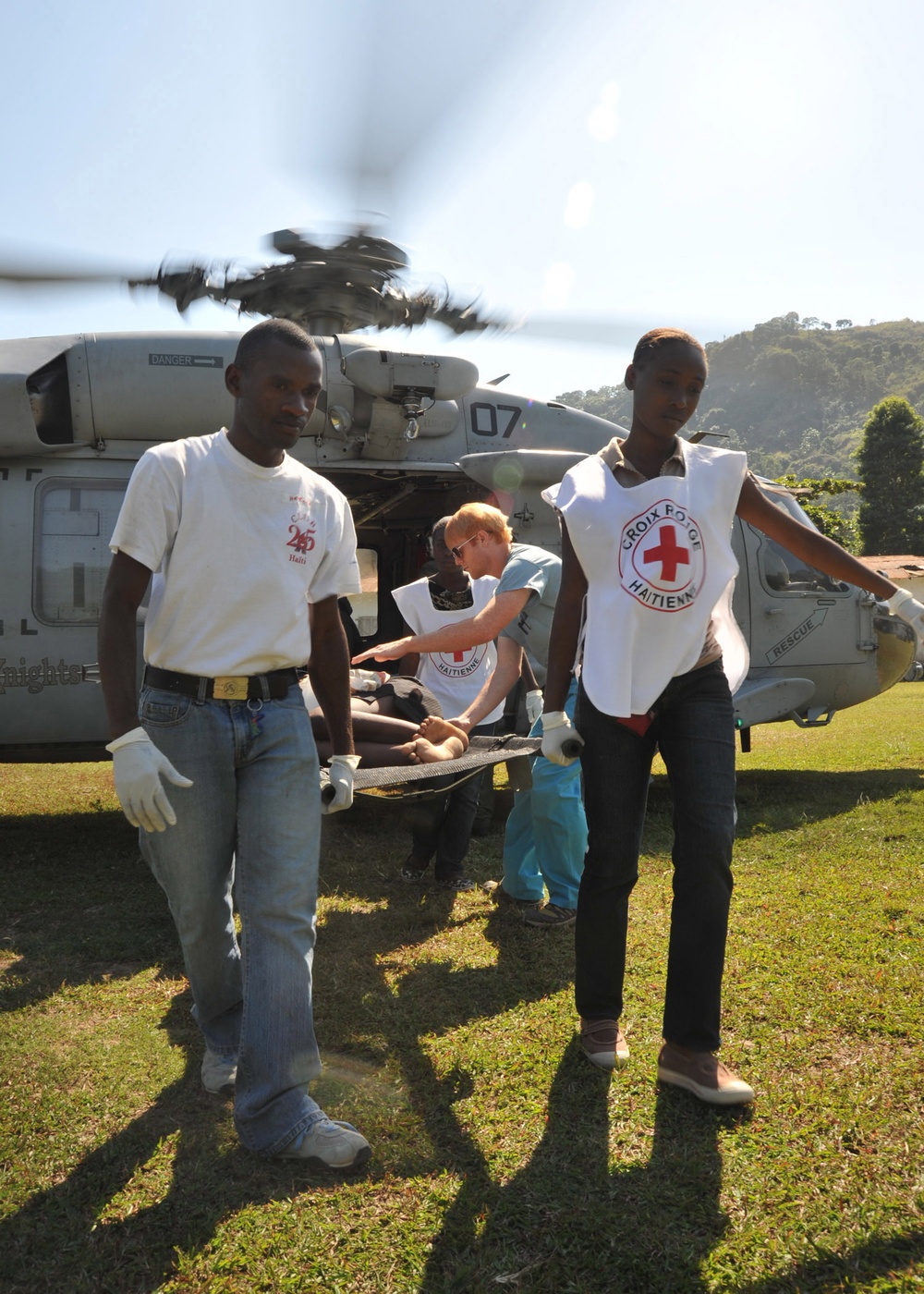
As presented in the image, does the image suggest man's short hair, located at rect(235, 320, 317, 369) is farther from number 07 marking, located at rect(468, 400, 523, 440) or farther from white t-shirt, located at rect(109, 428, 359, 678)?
number 07 marking, located at rect(468, 400, 523, 440)

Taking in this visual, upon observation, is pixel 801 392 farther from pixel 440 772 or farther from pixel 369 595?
pixel 440 772

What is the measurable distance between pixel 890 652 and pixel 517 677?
497 cm

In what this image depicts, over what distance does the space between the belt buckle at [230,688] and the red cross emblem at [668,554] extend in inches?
43.3

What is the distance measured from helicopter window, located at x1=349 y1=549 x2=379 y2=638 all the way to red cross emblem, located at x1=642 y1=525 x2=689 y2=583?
6437mm

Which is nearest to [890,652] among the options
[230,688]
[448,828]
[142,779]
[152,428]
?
[448,828]

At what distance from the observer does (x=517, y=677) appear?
429 centimetres

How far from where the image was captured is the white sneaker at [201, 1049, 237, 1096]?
2.85 metres

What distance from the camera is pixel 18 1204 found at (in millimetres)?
2328

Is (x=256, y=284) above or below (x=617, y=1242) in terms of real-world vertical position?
above

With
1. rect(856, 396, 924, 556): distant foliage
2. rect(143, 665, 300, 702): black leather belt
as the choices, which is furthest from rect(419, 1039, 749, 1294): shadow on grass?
rect(856, 396, 924, 556): distant foliage

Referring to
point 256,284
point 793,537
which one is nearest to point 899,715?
point 256,284

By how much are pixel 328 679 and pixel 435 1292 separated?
59.7 inches

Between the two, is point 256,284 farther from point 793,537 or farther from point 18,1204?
point 18,1204

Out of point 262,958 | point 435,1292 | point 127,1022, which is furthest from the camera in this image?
point 127,1022
